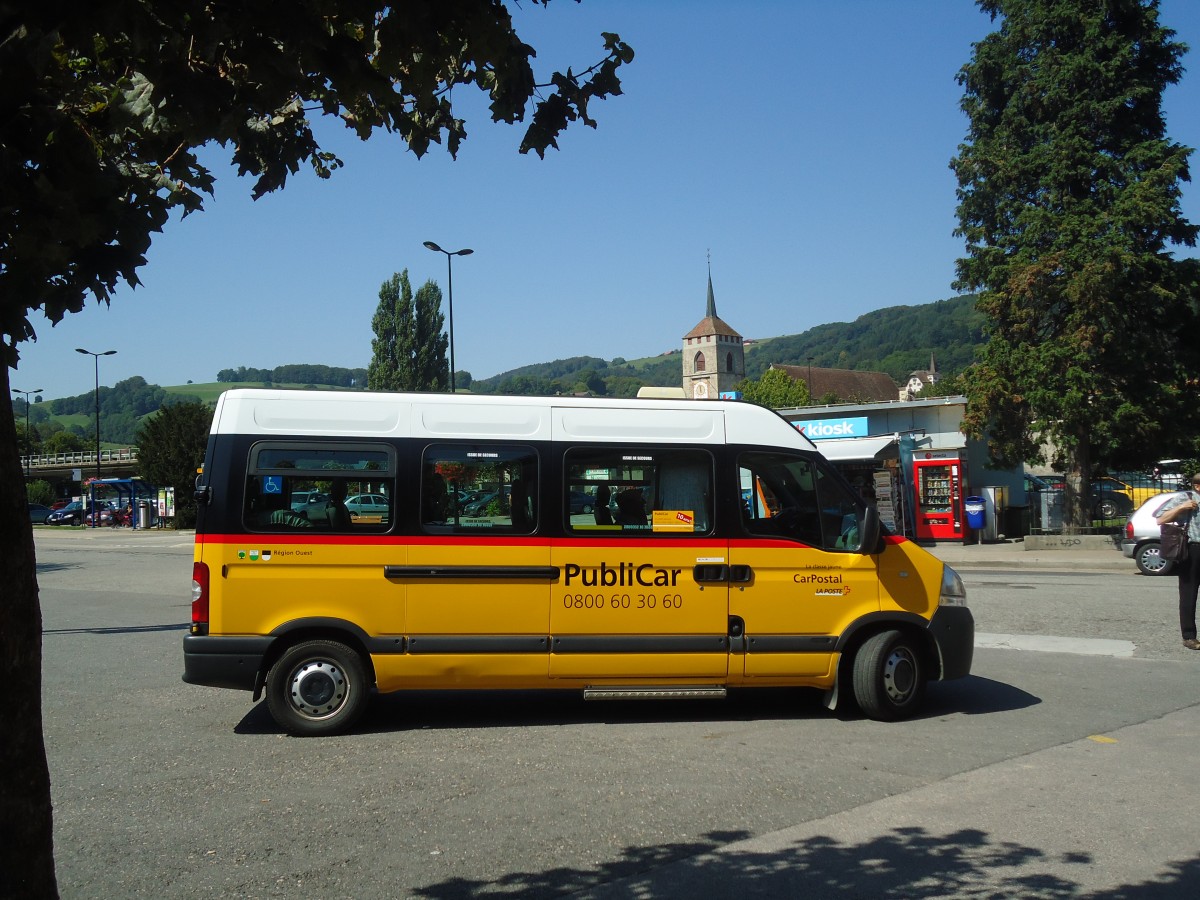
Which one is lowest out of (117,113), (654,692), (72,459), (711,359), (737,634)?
(654,692)

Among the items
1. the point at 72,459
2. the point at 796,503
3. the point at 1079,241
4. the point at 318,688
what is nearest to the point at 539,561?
the point at 318,688

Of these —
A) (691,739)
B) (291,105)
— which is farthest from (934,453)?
(291,105)

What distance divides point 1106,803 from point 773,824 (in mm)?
1834

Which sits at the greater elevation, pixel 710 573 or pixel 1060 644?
pixel 710 573

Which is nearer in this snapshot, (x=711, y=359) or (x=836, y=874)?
(x=836, y=874)

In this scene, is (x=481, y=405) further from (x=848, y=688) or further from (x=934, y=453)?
(x=934, y=453)

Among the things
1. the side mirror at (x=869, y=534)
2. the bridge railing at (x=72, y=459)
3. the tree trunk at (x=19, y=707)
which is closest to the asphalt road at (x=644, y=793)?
the side mirror at (x=869, y=534)

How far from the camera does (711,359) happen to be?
5044 inches

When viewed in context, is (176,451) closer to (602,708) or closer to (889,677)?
(602,708)

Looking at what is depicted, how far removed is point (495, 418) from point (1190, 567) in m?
7.16

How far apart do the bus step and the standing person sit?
5409 millimetres

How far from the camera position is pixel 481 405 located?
7789mm

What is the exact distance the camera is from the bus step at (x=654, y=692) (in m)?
7.66

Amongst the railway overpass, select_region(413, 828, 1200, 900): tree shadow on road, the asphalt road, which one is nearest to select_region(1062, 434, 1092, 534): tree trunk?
the asphalt road
